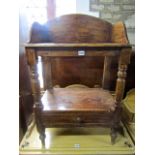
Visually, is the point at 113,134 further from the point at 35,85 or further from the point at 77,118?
the point at 35,85

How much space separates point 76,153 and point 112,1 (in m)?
1.31

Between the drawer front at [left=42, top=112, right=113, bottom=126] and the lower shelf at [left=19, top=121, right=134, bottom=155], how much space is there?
13cm

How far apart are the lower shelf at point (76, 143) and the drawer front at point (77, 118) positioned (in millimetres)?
127

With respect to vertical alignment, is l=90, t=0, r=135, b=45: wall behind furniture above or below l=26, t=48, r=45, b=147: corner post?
above

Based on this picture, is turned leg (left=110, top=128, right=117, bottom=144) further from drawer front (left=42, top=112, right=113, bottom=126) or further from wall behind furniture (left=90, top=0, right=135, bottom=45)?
wall behind furniture (left=90, top=0, right=135, bottom=45)

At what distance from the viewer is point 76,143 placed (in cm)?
127

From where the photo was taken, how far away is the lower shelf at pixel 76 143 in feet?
3.95

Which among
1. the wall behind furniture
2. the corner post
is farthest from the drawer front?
the wall behind furniture

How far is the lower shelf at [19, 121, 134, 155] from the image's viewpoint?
1203 mm

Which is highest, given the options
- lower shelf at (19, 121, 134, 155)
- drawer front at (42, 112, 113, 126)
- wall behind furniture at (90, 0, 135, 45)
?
wall behind furniture at (90, 0, 135, 45)

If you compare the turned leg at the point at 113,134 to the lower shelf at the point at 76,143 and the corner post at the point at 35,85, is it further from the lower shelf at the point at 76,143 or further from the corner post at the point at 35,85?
the corner post at the point at 35,85

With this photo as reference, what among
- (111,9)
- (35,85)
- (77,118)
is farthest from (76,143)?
(111,9)

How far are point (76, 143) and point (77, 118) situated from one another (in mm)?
156
